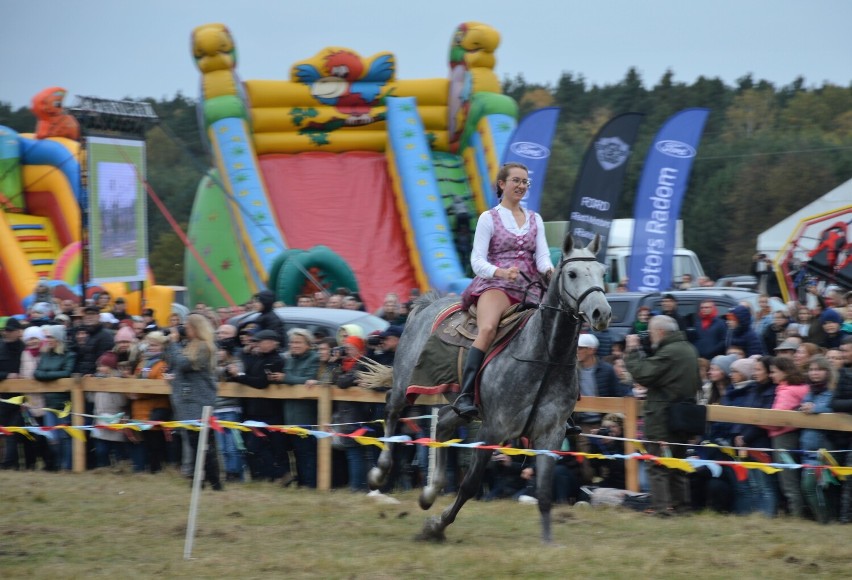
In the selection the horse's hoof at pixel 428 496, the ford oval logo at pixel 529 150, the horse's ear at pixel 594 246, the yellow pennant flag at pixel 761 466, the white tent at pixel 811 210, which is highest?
the ford oval logo at pixel 529 150

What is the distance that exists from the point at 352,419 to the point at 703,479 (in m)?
3.55

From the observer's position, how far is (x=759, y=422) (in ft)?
→ 30.3

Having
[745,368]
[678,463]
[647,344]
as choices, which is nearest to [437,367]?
[678,463]

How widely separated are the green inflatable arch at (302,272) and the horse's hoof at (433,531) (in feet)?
43.4

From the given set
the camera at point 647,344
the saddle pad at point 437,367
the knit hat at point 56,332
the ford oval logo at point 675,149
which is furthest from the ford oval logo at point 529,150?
the saddle pad at point 437,367

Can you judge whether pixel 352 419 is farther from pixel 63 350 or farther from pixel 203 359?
pixel 63 350

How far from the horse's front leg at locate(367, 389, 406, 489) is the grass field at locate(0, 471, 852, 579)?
297 mm

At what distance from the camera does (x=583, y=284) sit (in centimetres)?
758

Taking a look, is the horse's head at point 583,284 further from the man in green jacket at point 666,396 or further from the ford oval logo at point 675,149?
the ford oval logo at point 675,149

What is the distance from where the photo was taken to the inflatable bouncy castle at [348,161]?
24141 millimetres

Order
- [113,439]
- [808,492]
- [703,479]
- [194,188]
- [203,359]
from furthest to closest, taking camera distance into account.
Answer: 1. [194,188]
2. [113,439]
3. [203,359]
4. [703,479]
5. [808,492]

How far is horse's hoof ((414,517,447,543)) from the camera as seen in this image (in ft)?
26.6

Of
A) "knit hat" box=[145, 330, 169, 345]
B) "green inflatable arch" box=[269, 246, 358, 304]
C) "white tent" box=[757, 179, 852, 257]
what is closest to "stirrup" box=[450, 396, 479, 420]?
"knit hat" box=[145, 330, 169, 345]

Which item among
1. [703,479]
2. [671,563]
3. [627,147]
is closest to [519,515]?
[703,479]
